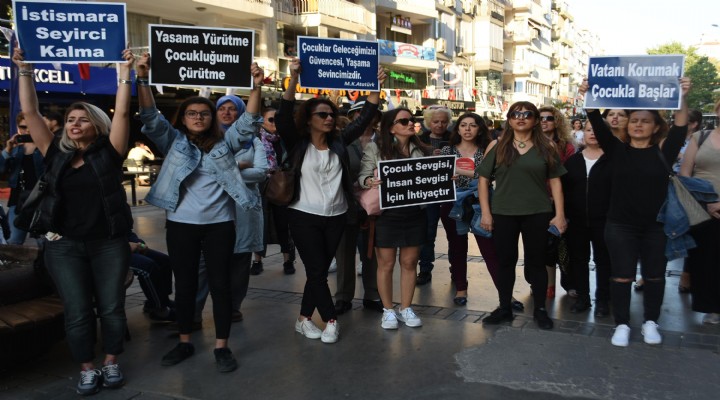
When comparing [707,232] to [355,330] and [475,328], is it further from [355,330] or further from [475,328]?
[355,330]

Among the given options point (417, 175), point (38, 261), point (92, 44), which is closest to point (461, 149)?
point (417, 175)

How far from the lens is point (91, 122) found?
4.01 m

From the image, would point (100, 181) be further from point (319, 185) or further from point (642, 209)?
point (642, 209)

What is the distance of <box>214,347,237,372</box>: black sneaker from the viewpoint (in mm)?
4277

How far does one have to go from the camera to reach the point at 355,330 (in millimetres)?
5164

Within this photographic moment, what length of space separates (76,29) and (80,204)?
4.33 feet

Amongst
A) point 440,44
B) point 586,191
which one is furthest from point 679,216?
point 440,44

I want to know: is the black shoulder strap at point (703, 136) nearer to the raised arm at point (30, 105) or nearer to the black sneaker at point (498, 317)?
the black sneaker at point (498, 317)

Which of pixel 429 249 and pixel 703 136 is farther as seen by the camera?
pixel 429 249

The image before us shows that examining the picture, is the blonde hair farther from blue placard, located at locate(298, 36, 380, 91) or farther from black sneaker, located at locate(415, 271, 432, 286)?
black sneaker, located at locate(415, 271, 432, 286)

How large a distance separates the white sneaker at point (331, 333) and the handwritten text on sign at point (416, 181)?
1003 mm

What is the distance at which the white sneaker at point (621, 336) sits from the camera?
464 cm

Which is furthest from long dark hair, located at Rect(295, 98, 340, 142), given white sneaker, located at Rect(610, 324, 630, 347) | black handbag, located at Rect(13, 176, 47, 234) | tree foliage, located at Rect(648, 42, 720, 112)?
tree foliage, located at Rect(648, 42, 720, 112)

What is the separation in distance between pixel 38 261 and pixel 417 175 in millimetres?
2936
